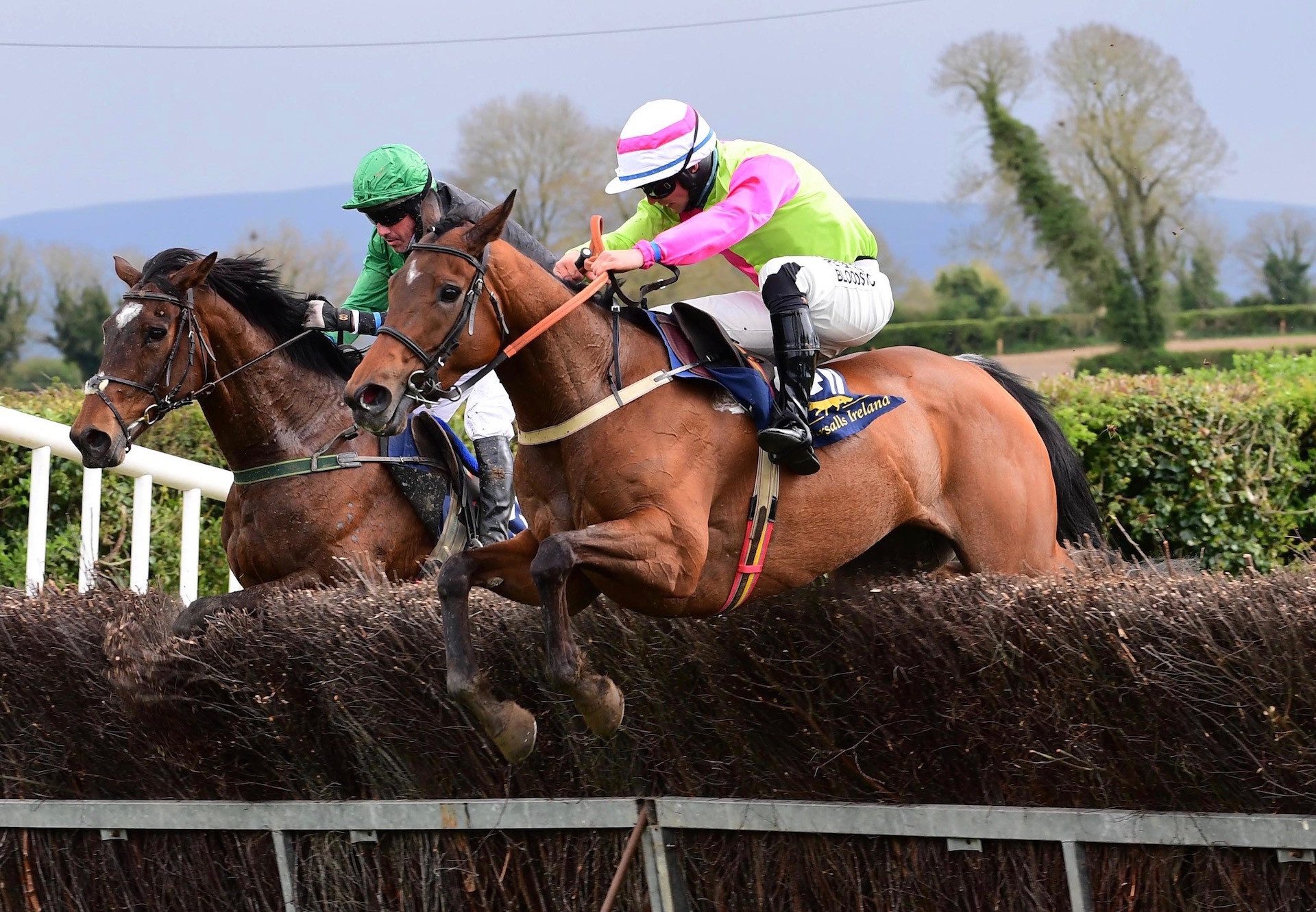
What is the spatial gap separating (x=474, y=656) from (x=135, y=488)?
3.39 meters

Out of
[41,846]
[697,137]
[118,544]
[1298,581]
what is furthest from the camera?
[118,544]

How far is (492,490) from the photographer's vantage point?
5598 mm

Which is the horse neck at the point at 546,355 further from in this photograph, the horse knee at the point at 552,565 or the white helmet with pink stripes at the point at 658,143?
the horse knee at the point at 552,565

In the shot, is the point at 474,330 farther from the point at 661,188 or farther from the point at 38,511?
the point at 38,511

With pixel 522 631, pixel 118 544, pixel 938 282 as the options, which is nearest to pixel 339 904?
pixel 522 631

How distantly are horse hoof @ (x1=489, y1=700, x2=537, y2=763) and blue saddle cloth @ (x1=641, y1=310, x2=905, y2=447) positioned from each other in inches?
37.1

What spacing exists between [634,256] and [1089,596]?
1359 mm

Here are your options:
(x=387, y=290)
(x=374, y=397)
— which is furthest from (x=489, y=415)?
(x=374, y=397)

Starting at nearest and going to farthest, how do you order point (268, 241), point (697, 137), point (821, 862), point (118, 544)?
point (821, 862), point (697, 137), point (118, 544), point (268, 241)

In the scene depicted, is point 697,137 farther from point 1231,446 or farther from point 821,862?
point 1231,446

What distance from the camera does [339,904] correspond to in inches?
167

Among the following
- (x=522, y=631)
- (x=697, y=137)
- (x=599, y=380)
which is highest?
(x=697, y=137)

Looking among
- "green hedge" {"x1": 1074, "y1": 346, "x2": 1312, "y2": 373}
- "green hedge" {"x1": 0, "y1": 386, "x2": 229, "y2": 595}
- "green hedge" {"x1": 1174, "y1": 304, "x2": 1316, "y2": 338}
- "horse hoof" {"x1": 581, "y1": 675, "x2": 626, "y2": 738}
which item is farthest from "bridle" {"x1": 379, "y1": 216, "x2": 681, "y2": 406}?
"green hedge" {"x1": 1174, "y1": 304, "x2": 1316, "y2": 338}

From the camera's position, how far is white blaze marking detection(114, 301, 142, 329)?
510 centimetres
